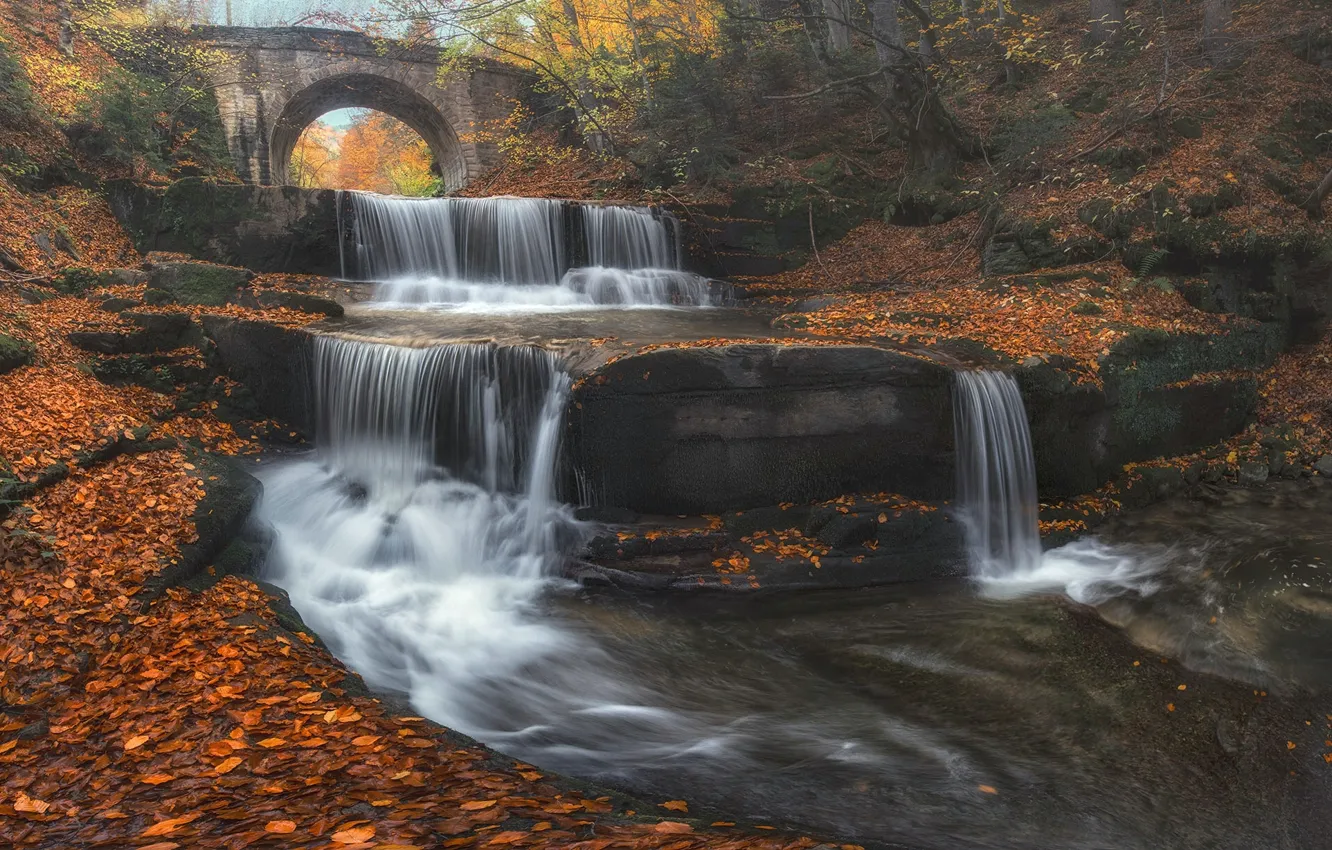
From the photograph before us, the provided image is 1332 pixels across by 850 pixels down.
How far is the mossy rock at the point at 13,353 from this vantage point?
705cm

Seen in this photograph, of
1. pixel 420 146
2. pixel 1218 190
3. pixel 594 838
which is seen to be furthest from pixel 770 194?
pixel 420 146

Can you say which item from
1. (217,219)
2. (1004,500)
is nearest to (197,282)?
(217,219)

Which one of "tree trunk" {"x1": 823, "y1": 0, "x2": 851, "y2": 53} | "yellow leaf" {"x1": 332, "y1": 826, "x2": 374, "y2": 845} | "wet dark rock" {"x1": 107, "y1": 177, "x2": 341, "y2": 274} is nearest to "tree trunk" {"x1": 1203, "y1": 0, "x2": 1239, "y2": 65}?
"tree trunk" {"x1": 823, "y1": 0, "x2": 851, "y2": 53}

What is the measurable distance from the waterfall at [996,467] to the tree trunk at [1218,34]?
32.8 feet

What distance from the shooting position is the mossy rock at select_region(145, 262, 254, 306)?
10.2 meters

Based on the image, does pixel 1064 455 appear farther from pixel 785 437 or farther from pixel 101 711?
pixel 101 711

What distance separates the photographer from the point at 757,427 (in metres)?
7.42

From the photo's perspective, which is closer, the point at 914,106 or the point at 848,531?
the point at 848,531

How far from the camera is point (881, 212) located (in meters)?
14.5

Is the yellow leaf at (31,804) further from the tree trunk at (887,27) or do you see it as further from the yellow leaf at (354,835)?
the tree trunk at (887,27)

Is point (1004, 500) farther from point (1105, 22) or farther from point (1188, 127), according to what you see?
point (1105, 22)

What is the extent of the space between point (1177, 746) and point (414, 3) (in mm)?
17498

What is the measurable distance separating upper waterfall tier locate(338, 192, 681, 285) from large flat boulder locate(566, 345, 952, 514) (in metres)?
6.94

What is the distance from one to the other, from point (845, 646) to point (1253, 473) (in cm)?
633
